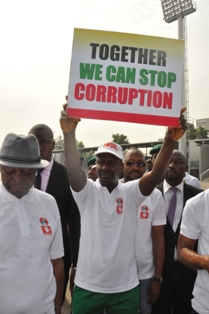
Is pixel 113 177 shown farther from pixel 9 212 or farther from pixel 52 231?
pixel 9 212

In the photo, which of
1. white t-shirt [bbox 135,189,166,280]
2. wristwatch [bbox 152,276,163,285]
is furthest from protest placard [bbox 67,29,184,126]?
wristwatch [bbox 152,276,163,285]

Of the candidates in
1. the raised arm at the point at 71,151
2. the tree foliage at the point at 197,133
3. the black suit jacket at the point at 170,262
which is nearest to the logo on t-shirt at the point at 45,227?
the raised arm at the point at 71,151

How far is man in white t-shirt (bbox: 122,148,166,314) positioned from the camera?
3.11m

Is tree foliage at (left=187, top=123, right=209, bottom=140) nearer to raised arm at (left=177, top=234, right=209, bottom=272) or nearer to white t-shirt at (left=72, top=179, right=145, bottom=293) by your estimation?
white t-shirt at (left=72, top=179, right=145, bottom=293)

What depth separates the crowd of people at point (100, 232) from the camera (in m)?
2.07

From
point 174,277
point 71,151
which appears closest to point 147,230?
point 174,277

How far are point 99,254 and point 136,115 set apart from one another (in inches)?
43.2

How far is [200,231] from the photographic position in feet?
Result: 7.72

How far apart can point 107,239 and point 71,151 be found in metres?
0.74

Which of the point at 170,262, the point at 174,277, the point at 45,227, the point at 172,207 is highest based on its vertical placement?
the point at 172,207

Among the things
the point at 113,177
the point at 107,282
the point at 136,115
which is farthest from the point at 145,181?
the point at 107,282

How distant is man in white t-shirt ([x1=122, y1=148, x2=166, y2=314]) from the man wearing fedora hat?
3.42 ft

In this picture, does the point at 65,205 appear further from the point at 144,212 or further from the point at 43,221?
the point at 43,221

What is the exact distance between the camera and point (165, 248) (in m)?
3.32
